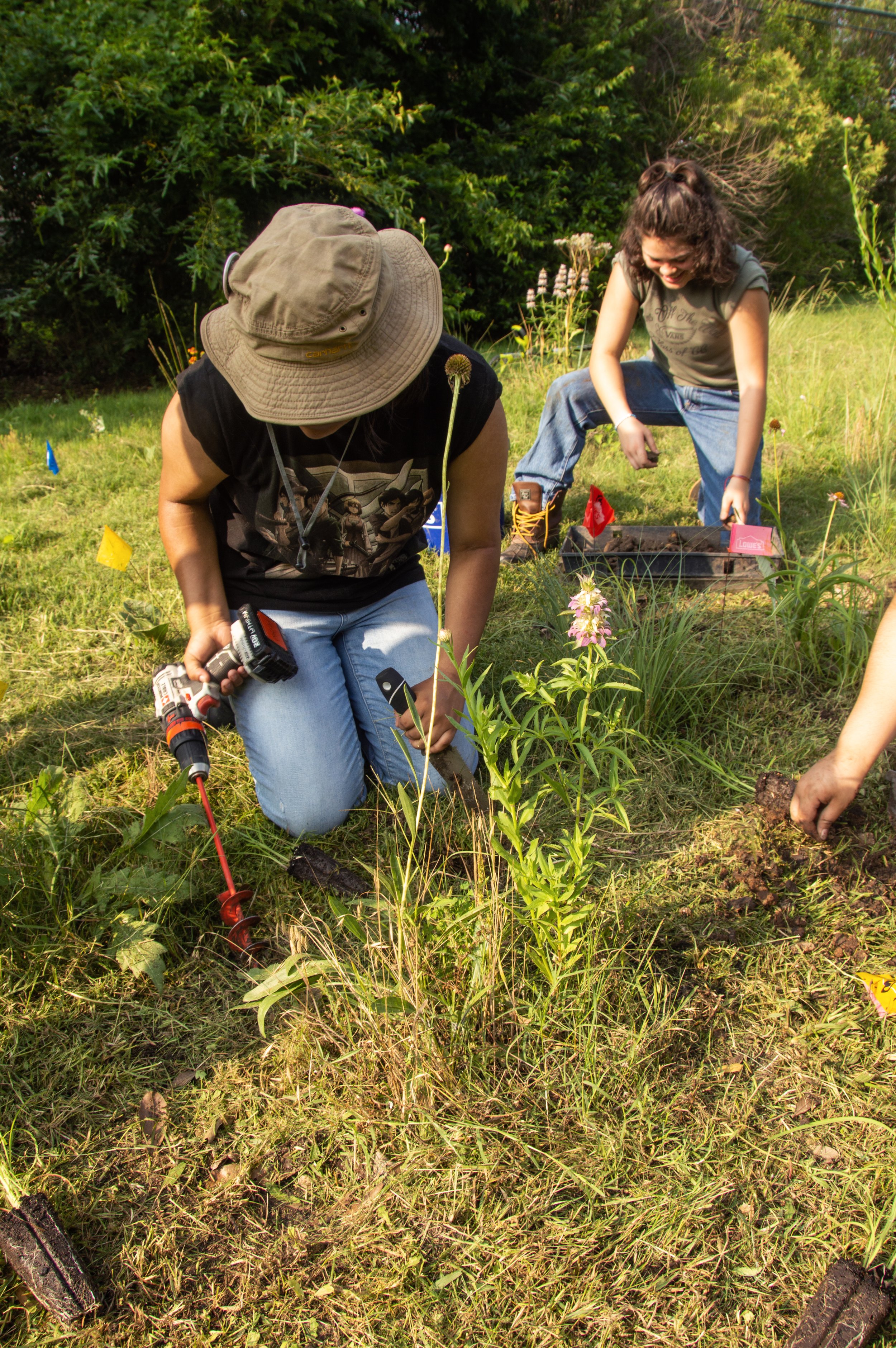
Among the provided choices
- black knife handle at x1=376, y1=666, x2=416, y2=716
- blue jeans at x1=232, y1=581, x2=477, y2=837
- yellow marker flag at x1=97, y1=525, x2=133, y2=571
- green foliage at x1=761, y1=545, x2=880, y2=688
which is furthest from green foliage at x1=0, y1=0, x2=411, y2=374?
black knife handle at x1=376, y1=666, x2=416, y2=716

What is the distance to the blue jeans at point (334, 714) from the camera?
79.9 inches

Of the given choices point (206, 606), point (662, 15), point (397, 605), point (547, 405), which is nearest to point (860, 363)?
point (547, 405)

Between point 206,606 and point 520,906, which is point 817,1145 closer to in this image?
point 520,906

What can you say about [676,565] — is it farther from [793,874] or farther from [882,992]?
[882,992]

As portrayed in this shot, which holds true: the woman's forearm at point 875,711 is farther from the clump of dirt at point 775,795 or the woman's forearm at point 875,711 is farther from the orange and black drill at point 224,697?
the orange and black drill at point 224,697

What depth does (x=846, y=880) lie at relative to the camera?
1778mm

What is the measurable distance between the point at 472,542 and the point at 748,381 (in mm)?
1705

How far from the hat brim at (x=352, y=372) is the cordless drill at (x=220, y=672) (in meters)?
0.61

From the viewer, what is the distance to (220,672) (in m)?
1.99

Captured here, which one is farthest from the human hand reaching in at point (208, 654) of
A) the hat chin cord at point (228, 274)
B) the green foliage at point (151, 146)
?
the green foliage at point (151, 146)

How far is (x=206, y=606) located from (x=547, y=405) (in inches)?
82.9

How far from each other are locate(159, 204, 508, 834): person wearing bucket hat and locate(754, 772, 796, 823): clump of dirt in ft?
2.40

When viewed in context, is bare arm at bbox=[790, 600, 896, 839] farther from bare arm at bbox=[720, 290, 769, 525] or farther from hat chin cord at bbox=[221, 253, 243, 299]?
bare arm at bbox=[720, 290, 769, 525]

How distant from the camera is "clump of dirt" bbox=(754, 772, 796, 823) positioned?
1.83m
